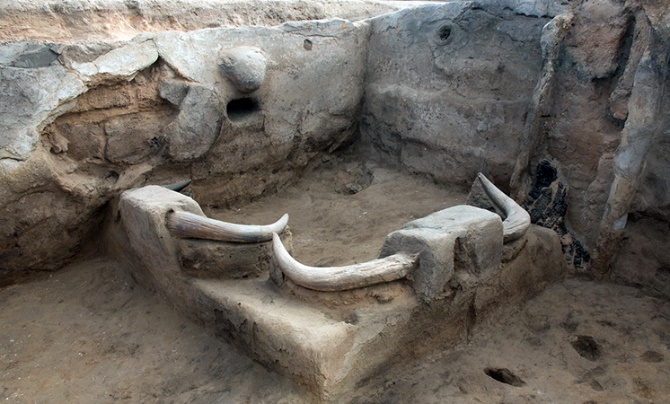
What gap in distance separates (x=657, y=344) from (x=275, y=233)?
1.93 metres

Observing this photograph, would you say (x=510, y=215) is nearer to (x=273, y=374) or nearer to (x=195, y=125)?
(x=273, y=374)

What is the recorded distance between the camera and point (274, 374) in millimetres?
2496

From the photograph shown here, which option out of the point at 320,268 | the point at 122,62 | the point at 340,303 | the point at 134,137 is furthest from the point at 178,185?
the point at 340,303

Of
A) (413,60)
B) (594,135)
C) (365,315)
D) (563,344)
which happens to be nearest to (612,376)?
(563,344)

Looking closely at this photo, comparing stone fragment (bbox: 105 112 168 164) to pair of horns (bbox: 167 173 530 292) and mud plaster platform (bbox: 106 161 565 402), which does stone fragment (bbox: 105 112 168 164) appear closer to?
mud plaster platform (bbox: 106 161 565 402)

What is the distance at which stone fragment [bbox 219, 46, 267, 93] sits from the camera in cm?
386

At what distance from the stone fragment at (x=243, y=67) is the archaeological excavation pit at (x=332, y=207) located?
0.05ft

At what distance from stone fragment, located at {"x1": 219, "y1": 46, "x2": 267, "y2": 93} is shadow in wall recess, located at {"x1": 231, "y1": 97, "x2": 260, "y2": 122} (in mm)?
224

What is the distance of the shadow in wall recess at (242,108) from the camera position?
413 cm

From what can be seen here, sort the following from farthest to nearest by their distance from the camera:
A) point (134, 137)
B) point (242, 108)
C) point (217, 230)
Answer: point (242, 108), point (134, 137), point (217, 230)

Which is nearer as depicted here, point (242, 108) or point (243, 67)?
point (243, 67)

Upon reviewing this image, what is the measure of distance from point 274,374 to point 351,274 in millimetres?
548

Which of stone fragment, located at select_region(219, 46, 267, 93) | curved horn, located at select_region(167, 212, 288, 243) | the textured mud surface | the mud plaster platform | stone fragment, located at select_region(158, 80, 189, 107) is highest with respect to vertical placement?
stone fragment, located at select_region(219, 46, 267, 93)

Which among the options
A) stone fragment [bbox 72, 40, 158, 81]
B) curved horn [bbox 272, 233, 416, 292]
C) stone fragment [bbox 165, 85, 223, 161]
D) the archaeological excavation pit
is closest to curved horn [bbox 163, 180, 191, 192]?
the archaeological excavation pit
